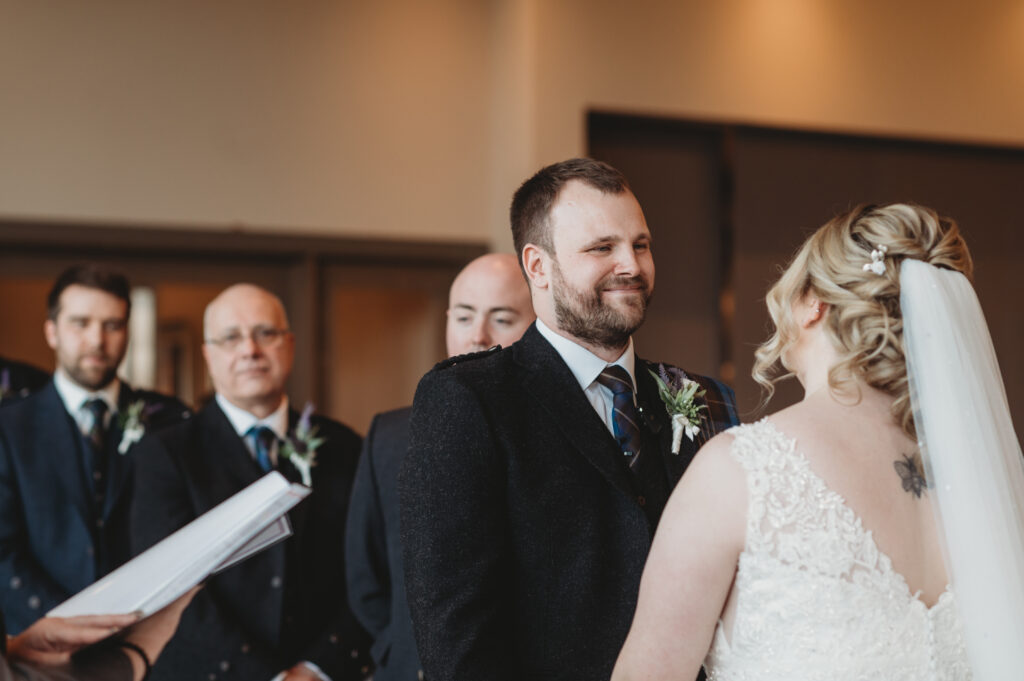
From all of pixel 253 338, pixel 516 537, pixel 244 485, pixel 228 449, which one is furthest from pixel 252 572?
pixel 516 537

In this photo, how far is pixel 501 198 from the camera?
4.93m

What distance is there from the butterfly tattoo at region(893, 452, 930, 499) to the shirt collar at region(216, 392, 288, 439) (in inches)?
76.4

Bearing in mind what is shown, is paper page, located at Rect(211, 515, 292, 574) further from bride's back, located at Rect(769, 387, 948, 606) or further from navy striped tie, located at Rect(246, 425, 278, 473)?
bride's back, located at Rect(769, 387, 948, 606)

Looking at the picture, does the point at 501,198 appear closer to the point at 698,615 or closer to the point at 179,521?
the point at 179,521

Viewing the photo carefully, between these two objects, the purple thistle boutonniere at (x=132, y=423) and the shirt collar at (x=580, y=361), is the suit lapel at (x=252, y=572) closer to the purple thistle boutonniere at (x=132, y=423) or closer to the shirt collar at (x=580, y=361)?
the purple thistle boutonniere at (x=132, y=423)

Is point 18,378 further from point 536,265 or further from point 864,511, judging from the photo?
point 864,511

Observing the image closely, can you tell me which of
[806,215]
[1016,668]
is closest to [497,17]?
[806,215]

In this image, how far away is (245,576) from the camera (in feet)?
8.94

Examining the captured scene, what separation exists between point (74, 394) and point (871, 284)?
9.28ft

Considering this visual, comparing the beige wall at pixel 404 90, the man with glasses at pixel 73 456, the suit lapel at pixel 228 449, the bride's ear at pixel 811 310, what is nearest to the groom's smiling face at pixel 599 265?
the bride's ear at pixel 811 310

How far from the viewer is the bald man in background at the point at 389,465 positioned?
8.45 feet

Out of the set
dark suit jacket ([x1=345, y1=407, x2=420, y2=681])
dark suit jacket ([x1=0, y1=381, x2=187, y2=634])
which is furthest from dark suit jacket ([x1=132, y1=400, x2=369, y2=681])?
dark suit jacket ([x1=0, y1=381, x2=187, y2=634])

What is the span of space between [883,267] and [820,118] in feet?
12.7

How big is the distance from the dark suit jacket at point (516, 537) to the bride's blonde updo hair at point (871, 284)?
426 millimetres
